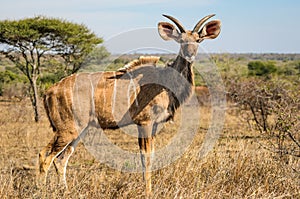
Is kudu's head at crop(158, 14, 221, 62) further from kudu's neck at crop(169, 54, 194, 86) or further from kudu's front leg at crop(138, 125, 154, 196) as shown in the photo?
kudu's front leg at crop(138, 125, 154, 196)

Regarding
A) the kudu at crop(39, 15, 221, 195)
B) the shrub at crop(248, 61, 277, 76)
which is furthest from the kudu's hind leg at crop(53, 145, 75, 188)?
the shrub at crop(248, 61, 277, 76)

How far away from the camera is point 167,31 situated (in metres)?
4.86

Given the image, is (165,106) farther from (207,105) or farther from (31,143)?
(207,105)

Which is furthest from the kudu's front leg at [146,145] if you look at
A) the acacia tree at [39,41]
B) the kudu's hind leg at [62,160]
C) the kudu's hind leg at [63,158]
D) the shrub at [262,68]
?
the shrub at [262,68]

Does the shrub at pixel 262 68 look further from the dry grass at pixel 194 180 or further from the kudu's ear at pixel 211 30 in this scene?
the kudu's ear at pixel 211 30

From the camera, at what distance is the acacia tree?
13.2 metres

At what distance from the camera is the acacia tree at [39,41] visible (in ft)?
43.4

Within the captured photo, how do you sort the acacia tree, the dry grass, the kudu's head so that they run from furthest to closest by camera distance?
the acacia tree, the kudu's head, the dry grass

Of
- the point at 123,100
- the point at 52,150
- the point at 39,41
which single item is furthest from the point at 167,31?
the point at 39,41

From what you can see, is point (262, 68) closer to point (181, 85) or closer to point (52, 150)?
point (181, 85)

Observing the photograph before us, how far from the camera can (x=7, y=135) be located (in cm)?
944

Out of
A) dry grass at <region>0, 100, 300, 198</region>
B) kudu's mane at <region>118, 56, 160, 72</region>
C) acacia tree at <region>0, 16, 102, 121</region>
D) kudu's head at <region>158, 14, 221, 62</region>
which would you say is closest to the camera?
dry grass at <region>0, 100, 300, 198</region>

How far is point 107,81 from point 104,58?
11.9 meters

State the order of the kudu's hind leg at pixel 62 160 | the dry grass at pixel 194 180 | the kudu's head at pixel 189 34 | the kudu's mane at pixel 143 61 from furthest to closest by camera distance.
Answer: the kudu's mane at pixel 143 61
the kudu's hind leg at pixel 62 160
the kudu's head at pixel 189 34
the dry grass at pixel 194 180
